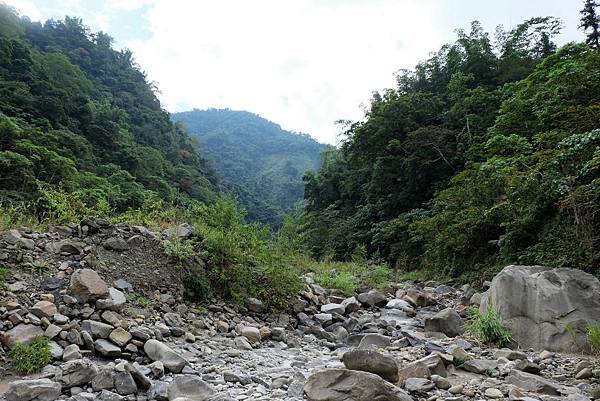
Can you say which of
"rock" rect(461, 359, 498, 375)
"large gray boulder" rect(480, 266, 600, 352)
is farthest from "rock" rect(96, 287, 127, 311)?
"large gray boulder" rect(480, 266, 600, 352)

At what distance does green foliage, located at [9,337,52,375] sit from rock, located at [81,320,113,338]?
1.69 ft

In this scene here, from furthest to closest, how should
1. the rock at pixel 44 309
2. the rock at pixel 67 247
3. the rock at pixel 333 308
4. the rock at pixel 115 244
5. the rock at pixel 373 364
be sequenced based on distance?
the rock at pixel 333 308 < the rock at pixel 115 244 < the rock at pixel 67 247 < the rock at pixel 44 309 < the rock at pixel 373 364

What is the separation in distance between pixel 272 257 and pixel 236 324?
5.10 feet

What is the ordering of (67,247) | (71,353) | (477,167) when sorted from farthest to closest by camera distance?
(477,167), (67,247), (71,353)

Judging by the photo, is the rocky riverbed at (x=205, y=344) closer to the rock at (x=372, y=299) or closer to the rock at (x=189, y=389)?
the rock at (x=189, y=389)

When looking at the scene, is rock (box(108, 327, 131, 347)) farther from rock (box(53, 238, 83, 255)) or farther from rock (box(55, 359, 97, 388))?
rock (box(53, 238, 83, 255))

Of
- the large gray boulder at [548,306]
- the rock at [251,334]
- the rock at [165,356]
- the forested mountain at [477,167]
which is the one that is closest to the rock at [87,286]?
the rock at [165,356]

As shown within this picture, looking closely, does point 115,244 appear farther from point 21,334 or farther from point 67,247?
point 21,334

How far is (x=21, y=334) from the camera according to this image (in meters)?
4.13

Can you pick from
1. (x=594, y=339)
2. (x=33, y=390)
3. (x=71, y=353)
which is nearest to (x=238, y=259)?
(x=71, y=353)

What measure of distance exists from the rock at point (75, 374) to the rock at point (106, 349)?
1.82 ft

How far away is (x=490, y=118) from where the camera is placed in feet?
58.6

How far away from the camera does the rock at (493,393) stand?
141 inches

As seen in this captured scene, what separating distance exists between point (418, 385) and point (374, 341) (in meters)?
2.12
